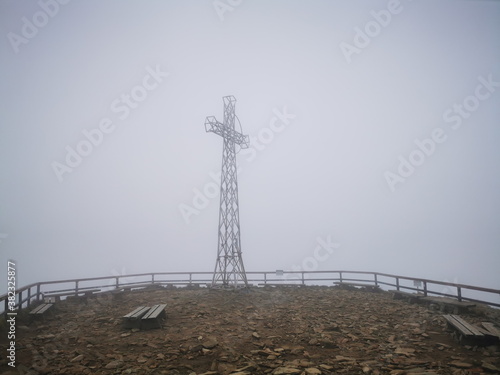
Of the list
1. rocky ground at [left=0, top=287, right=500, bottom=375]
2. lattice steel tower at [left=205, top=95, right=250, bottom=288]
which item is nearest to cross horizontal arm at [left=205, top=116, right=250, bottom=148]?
lattice steel tower at [left=205, top=95, right=250, bottom=288]

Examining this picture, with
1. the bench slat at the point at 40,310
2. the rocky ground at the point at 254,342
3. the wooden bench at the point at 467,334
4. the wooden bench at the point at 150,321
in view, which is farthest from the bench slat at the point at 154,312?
the wooden bench at the point at 467,334

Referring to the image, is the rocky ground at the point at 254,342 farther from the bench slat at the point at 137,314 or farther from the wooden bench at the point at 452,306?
the bench slat at the point at 137,314

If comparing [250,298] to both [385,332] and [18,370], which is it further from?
[18,370]

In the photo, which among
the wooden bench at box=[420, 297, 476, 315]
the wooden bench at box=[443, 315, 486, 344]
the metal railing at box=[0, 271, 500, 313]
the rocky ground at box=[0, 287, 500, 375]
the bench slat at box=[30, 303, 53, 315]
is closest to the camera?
the rocky ground at box=[0, 287, 500, 375]

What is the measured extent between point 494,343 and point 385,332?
2.53m

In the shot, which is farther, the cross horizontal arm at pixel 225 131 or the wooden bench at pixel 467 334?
the cross horizontal arm at pixel 225 131

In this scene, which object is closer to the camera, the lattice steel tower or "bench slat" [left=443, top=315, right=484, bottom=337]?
"bench slat" [left=443, top=315, right=484, bottom=337]

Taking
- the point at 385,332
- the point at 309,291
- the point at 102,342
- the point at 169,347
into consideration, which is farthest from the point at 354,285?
the point at 102,342

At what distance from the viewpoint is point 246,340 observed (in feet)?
23.9

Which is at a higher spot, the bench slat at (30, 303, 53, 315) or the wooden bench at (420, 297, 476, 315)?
the bench slat at (30, 303, 53, 315)

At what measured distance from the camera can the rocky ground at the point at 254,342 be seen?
18.4ft

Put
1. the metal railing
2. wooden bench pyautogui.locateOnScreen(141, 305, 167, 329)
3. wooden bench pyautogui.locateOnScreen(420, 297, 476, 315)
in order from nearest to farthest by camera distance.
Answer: wooden bench pyautogui.locateOnScreen(141, 305, 167, 329)
the metal railing
wooden bench pyautogui.locateOnScreen(420, 297, 476, 315)

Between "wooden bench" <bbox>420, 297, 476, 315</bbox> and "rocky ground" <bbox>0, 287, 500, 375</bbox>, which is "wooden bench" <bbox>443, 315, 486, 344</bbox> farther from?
"wooden bench" <bbox>420, 297, 476, 315</bbox>

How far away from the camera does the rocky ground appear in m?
5.62
